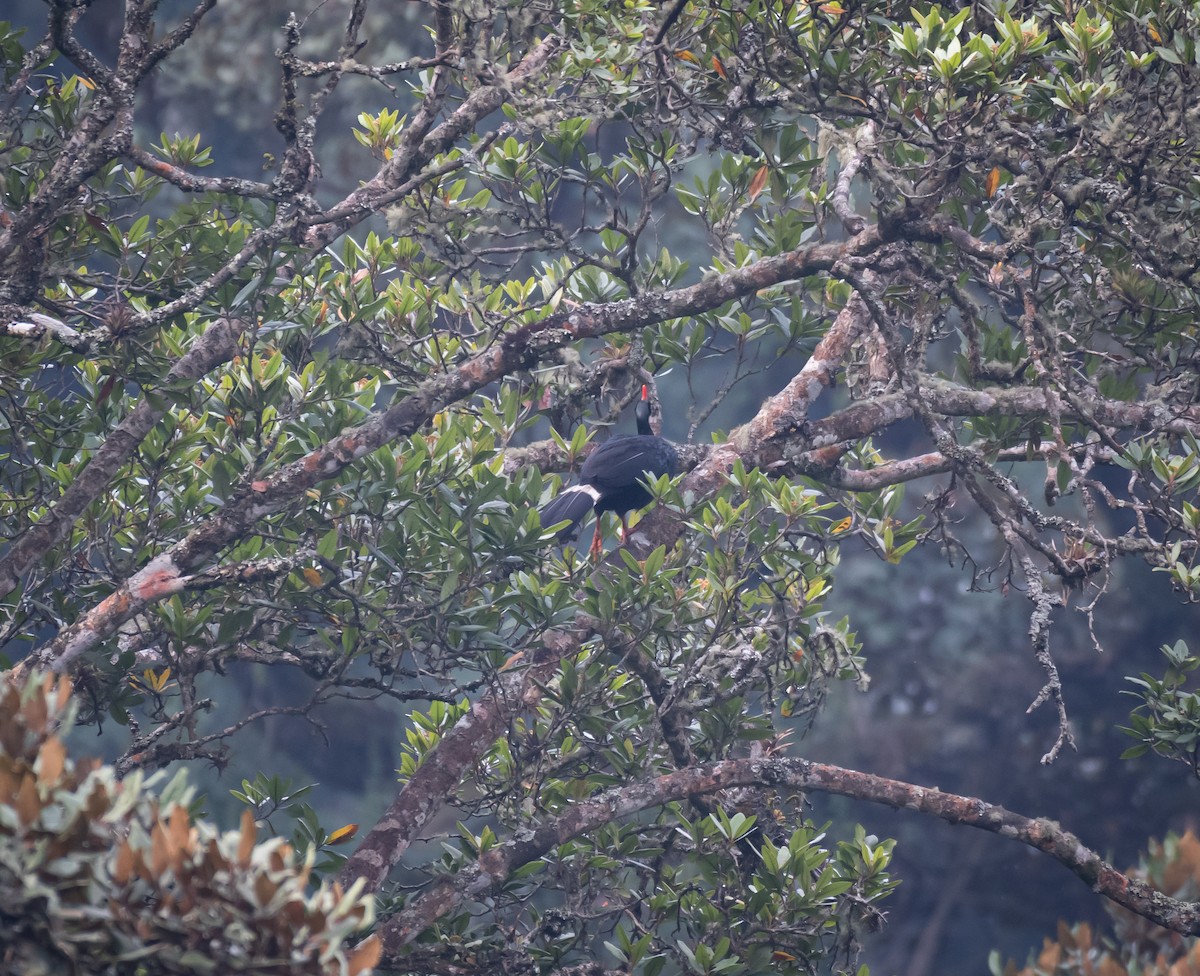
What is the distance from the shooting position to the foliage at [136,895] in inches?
65.7

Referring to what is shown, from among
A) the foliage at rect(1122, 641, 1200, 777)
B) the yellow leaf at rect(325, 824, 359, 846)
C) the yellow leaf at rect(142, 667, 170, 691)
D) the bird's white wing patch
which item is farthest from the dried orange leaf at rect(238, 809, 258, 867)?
the bird's white wing patch

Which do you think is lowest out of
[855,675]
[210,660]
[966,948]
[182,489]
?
[966,948]

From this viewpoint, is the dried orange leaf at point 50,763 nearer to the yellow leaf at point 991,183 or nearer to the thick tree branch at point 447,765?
the thick tree branch at point 447,765

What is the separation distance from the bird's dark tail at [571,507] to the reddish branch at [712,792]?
161cm

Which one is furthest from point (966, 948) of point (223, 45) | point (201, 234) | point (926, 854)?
point (223, 45)

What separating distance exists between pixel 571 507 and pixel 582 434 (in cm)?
71

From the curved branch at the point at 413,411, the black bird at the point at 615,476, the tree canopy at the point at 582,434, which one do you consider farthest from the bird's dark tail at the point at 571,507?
the curved branch at the point at 413,411

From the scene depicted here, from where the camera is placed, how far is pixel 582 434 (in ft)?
15.0

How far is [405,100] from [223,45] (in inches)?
82.3

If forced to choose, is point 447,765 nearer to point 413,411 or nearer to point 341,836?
point 341,836

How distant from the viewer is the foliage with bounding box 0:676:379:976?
5.48 ft

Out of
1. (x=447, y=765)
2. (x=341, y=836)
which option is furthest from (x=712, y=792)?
(x=341, y=836)

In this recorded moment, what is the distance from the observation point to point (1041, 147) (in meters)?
3.58

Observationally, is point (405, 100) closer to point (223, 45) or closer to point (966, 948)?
point (223, 45)
